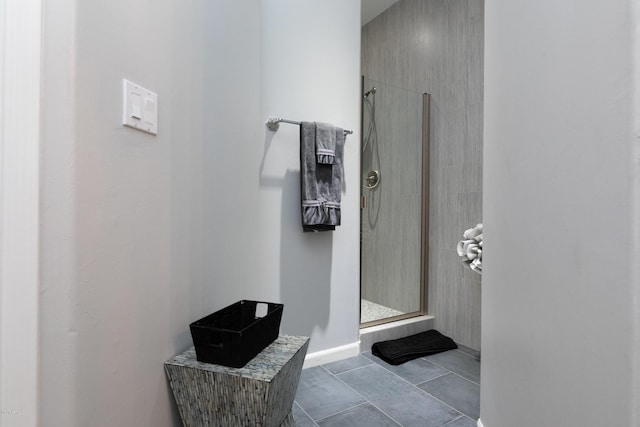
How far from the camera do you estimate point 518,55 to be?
964 millimetres

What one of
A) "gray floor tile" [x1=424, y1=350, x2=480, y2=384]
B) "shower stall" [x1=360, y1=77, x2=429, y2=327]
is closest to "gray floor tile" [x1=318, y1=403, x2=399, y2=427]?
"gray floor tile" [x1=424, y1=350, x2=480, y2=384]

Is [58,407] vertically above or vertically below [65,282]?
below

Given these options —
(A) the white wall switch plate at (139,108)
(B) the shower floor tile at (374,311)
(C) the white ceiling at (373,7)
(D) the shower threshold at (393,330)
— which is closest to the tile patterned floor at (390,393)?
(D) the shower threshold at (393,330)

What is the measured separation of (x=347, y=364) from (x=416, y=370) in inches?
15.4

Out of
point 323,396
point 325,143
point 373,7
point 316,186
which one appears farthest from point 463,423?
point 373,7

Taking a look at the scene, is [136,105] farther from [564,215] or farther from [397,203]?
[397,203]

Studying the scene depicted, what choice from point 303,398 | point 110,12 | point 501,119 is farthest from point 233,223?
point 501,119

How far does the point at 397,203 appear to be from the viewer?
2.54 metres

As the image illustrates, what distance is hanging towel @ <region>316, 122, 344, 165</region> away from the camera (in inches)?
72.8

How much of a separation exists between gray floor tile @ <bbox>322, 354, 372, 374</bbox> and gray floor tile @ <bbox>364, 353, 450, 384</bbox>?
0.25 feet

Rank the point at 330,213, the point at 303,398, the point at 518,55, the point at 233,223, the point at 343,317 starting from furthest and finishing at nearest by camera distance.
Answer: the point at 343,317 < the point at 330,213 < the point at 303,398 < the point at 233,223 < the point at 518,55

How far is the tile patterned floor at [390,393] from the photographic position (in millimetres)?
1476

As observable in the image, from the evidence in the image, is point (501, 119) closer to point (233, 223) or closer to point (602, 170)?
point (602, 170)

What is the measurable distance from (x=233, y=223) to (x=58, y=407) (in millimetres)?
811
